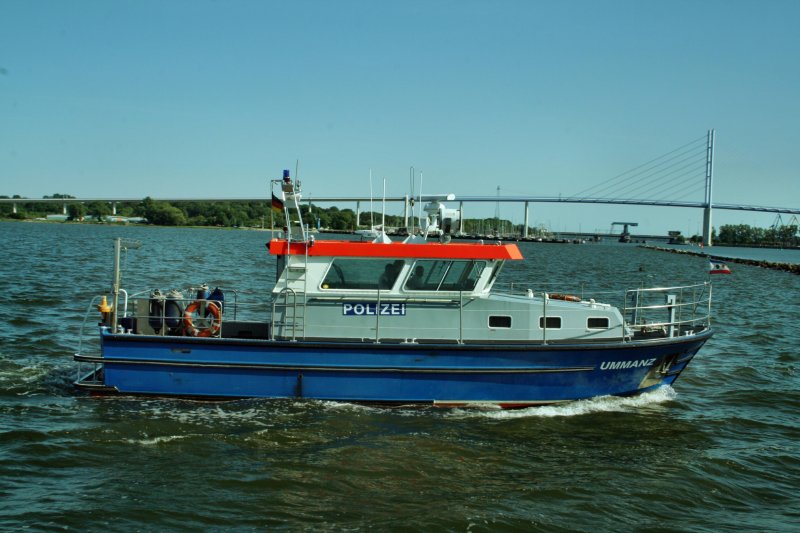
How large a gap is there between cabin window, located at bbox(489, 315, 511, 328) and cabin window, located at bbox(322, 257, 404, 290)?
64.8 inches

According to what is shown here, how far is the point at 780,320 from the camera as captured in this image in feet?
77.0

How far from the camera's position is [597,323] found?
11172 mm

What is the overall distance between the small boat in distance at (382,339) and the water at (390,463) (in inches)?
13.3

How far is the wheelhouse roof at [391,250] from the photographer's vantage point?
1052 centimetres

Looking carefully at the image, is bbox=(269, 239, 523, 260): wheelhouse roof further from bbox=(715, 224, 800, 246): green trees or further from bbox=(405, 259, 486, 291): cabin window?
bbox=(715, 224, 800, 246): green trees

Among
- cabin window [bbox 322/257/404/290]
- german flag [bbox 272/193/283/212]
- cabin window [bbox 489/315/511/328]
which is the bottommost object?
cabin window [bbox 489/315/511/328]

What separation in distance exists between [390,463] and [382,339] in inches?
90.1

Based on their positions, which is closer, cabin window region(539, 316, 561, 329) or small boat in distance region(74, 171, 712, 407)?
small boat in distance region(74, 171, 712, 407)

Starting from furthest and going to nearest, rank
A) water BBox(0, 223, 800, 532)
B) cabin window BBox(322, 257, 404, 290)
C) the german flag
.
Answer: the german flag < cabin window BBox(322, 257, 404, 290) < water BBox(0, 223, 800, 532)

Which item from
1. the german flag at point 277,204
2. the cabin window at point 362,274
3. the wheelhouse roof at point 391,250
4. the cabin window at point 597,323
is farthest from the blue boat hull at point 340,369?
the german flag at point 277,204

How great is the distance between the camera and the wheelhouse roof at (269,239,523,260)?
10523 millimetres

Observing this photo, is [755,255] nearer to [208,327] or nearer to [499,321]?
[499,321]

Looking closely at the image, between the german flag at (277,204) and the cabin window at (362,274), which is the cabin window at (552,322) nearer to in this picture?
the cabin window at (362,274)

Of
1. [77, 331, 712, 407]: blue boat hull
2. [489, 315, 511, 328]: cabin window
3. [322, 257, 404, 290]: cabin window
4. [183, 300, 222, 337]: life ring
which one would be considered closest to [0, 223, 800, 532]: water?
[77, 331, 712, 407]: blue boat hull
